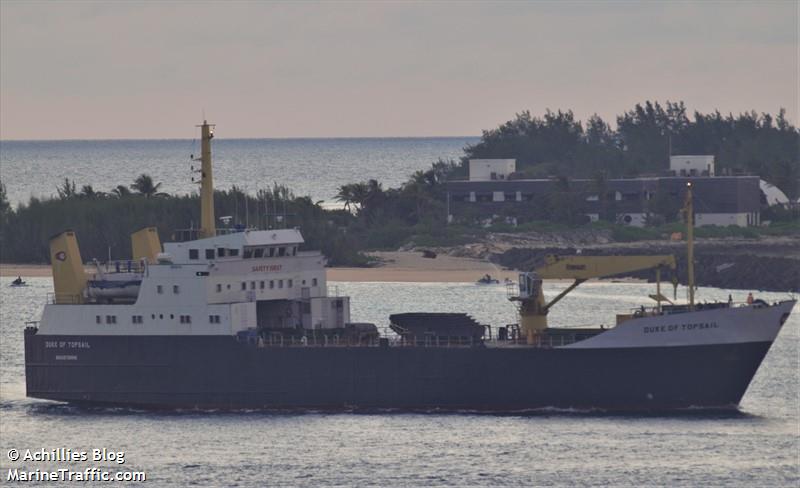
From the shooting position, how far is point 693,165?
119 m

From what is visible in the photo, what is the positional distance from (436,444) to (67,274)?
15.1 m

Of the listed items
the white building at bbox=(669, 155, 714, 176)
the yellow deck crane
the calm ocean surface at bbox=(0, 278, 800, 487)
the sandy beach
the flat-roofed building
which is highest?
the white building at bbox=(669, 155, 714, 176)

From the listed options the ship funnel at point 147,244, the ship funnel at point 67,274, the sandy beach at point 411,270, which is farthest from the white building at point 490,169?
the ship funnel at point 67,274

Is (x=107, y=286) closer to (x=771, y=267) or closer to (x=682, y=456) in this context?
(x=682, y=456)

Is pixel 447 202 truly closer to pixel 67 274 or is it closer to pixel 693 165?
pixel 693 165

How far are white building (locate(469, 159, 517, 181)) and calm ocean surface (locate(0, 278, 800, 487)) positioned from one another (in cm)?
6354

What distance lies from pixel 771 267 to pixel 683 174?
1171 inches

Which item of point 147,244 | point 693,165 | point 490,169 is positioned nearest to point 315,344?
point 147,244

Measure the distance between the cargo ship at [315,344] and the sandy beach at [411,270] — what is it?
123 feet

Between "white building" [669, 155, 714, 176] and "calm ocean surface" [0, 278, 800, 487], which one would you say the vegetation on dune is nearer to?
"white building" [669, 155, 714, 176]

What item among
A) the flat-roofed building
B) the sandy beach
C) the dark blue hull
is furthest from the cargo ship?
the flat-roofed building

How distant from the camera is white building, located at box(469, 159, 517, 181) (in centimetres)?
12025

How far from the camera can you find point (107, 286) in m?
55.1

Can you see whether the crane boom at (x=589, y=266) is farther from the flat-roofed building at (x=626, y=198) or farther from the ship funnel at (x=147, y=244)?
the flat-roofed building at (x=626, y=198)
